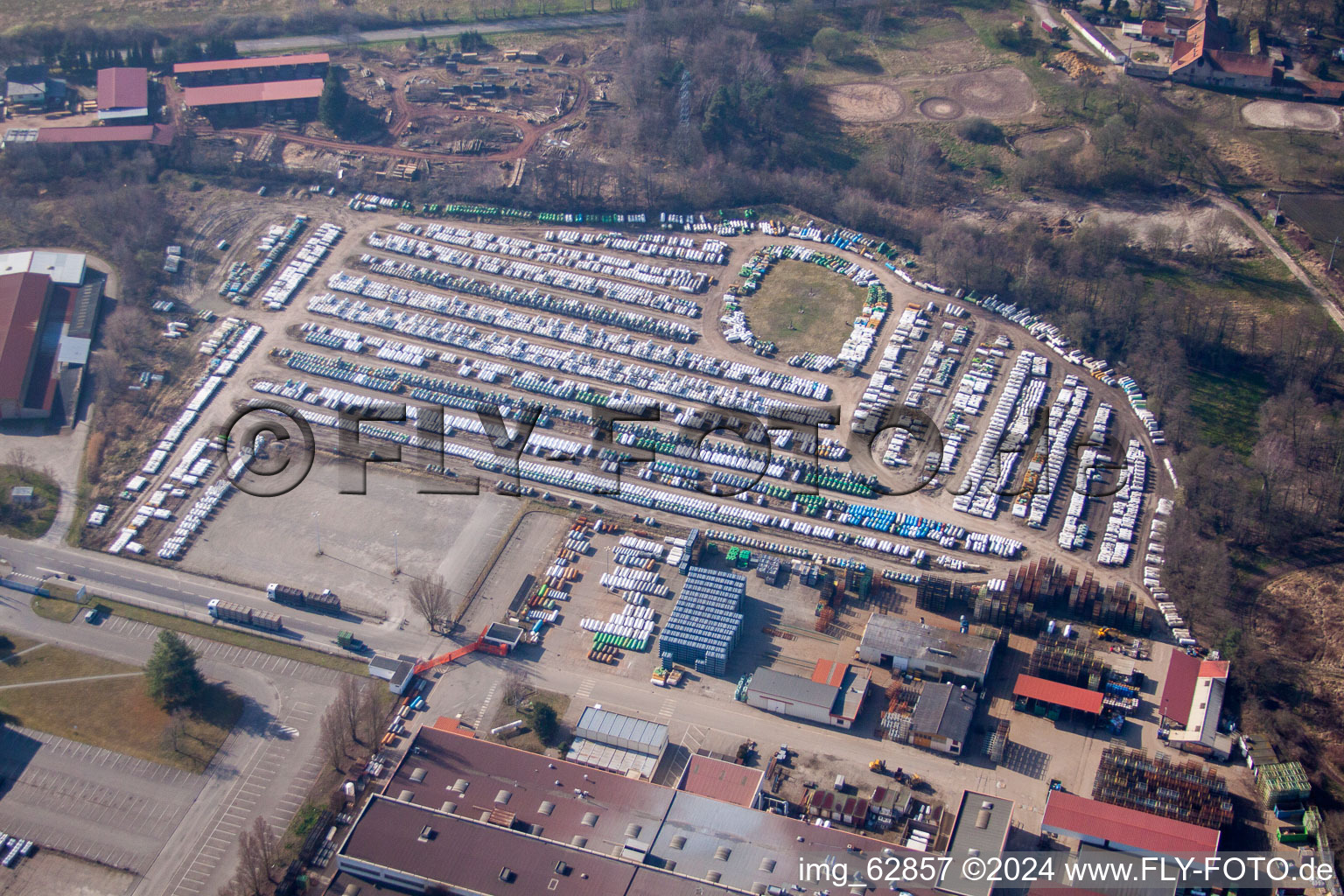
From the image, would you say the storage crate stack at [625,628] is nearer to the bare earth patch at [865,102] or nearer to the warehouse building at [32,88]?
the bare earth patch at [865,102]

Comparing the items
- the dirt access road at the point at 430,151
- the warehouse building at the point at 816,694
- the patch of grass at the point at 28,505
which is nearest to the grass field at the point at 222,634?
the patch of grass at the point at 28,505

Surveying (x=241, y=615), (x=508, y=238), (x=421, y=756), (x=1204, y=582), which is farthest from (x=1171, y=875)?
(x=508, y=238)

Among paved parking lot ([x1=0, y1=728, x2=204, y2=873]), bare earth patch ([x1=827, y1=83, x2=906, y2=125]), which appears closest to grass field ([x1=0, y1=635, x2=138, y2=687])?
paved parking lot ([x1=0, y1=728, x2=204, y2=873])

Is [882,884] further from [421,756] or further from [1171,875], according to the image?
[421,756]

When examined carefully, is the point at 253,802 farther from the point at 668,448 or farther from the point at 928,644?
the point at 928,644

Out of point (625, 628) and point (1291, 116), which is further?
point (1291, 116)

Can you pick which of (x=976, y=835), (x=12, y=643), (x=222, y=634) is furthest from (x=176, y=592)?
(x=976, y=835)
